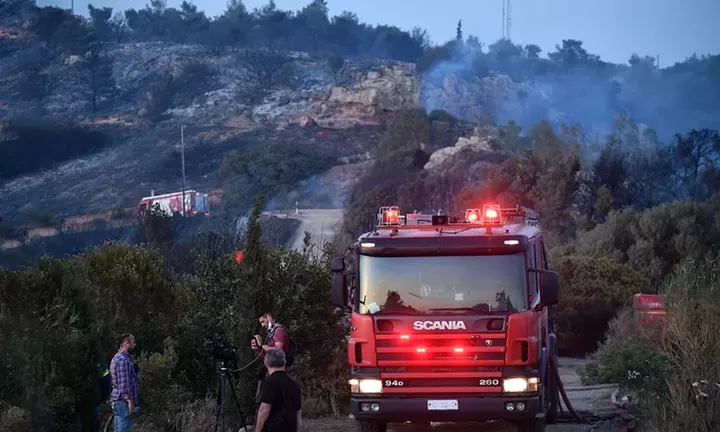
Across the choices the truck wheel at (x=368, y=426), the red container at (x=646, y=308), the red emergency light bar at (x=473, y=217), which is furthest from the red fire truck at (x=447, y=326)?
the red container at (x=646, y=308)

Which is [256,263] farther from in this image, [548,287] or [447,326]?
[548,287]

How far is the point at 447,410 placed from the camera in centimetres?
1256

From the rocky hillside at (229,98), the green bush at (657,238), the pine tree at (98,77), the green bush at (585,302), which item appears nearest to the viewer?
the green bush at (585,302)

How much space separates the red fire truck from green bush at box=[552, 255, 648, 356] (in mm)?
21865

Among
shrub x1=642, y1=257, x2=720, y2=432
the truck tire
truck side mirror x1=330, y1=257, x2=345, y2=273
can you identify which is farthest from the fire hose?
truck side mirror x1=330, y1=257, x2=345, y2=273

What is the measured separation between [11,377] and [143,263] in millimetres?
5502

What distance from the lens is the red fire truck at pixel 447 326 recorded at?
1247cm

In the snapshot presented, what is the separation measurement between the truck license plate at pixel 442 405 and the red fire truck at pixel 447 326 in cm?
1

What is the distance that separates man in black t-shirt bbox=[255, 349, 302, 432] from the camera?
9695mm

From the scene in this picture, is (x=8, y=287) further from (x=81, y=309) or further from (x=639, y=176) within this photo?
(x=639, y=176)

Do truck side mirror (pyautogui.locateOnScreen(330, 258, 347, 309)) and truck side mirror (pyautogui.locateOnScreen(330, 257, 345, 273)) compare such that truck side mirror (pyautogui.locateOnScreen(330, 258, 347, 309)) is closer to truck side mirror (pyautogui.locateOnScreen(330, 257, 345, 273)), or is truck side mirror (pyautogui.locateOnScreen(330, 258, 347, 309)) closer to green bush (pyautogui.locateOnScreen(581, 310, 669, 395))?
truck side mirror (pyautogui.locateOnScreen(330, 257, 345, 273))

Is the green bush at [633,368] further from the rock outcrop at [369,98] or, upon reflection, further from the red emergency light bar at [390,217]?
the rock outcrop at [369,98]

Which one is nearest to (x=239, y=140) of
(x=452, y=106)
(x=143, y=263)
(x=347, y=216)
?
(x=452, y=106)

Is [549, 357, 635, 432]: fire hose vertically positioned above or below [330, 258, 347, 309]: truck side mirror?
below
